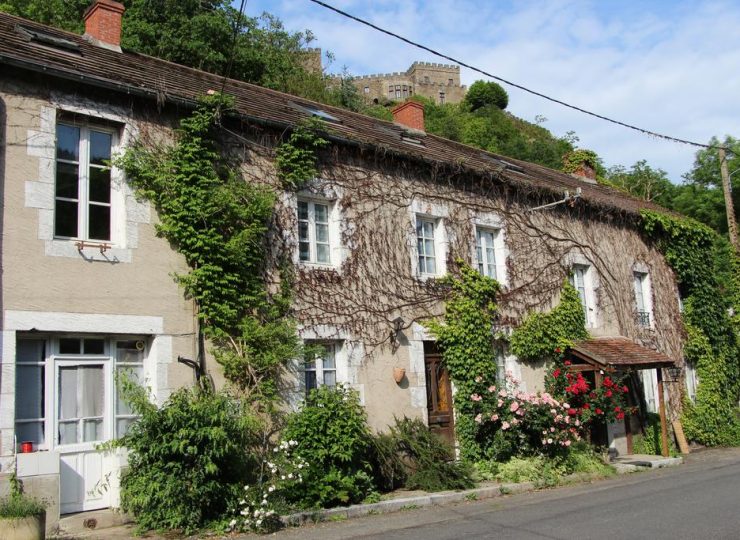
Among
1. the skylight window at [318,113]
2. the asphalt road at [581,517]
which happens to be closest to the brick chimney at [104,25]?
the skylight window at [318,113]

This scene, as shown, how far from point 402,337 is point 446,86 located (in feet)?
264

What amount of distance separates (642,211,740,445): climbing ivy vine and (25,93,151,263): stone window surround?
13991mm

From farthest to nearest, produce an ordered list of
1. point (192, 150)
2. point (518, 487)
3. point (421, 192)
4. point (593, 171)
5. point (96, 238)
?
point (593, 171) → point (421, 192) → point (518, 487) → point (192, 150) → point (96, 238)

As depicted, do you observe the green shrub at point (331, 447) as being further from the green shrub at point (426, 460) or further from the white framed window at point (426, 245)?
the white framed window at point (426, 245)

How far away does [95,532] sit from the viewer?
8266 millimetres

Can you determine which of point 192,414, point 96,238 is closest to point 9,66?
point 96,238

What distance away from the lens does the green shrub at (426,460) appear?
11.1 m

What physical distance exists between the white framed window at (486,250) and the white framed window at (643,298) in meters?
5.53

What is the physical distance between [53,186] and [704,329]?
57.2 feet

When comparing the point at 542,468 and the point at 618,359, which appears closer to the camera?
the point at 542,468

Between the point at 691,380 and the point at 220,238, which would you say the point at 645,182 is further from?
the point at 220,238

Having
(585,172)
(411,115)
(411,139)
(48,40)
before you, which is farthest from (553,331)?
(48,40)

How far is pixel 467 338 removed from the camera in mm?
13164

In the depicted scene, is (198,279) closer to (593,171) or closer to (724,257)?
(593,171)
